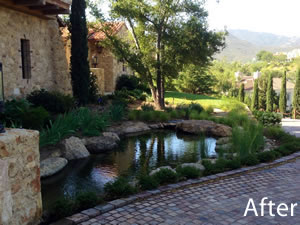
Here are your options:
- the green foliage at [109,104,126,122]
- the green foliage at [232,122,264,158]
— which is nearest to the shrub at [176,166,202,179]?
the green foliage at [232,122,264,158]

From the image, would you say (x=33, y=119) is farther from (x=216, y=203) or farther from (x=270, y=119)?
(x=270, y=119)

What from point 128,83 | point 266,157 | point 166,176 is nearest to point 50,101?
point 166,176

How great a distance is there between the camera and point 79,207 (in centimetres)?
411

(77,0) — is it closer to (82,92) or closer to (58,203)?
(82,92)

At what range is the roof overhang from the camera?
9.98m

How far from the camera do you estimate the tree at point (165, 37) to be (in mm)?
13961

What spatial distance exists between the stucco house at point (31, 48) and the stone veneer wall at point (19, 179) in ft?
23.9

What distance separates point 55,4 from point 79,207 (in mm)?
8497

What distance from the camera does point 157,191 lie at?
466 centimetres

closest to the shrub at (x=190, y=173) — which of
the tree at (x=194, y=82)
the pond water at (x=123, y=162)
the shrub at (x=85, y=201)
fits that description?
the pond water at (x=123, y=162)

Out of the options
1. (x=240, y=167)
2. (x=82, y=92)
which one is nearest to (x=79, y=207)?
(x=240, y=167)

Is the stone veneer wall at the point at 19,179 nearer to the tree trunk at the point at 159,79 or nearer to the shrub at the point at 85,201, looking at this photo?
the shrub at the point at 85,201

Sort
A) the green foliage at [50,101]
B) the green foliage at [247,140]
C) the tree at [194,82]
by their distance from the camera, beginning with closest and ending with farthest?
the green foliage at [247,140] < the green foliage at [50,101] < the tree at [194,82]

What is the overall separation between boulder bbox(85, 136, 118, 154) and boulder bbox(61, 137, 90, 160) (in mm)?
333
